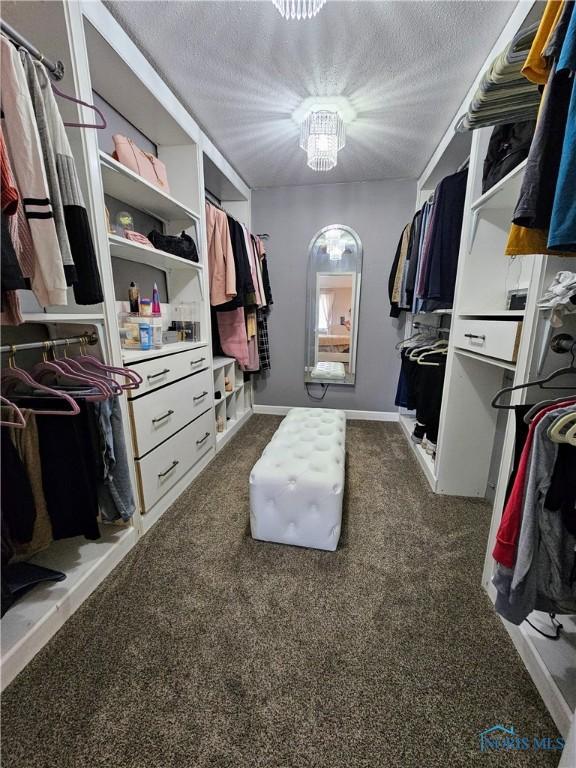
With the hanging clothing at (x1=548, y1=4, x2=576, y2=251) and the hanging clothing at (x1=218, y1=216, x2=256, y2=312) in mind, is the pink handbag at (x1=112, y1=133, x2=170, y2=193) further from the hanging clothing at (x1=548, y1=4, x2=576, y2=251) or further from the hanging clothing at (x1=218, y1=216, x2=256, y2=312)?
the hanging clothing at (x1=548, y1=4, x2=576, y2=251)

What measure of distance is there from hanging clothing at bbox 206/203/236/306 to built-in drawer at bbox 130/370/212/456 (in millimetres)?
640

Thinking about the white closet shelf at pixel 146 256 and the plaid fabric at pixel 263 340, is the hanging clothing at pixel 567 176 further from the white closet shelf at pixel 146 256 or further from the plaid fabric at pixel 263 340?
the plaid fabric at pixel 263 340

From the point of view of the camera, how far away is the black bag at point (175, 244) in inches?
74.2

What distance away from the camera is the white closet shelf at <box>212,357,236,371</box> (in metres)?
2.50

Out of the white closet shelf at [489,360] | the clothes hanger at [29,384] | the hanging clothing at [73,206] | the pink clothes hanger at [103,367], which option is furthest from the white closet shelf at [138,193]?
the white closet shelf at [489,360]

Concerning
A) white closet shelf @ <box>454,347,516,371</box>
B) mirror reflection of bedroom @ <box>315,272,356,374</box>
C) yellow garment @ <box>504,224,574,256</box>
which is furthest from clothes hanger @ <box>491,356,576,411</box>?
mirror reflection of bedroom @ <box>315,272,356,374</box>

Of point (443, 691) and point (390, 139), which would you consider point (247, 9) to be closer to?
point (390, 139)

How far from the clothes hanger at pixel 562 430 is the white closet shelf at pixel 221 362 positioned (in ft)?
6.83

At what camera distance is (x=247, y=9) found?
4.14 ft

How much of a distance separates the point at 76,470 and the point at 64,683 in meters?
0.63

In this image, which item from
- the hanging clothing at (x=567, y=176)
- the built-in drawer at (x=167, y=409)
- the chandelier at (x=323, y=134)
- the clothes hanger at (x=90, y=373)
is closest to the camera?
the hanging clothing at (x=567, y=176)

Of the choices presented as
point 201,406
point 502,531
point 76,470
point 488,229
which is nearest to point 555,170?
point 502,531

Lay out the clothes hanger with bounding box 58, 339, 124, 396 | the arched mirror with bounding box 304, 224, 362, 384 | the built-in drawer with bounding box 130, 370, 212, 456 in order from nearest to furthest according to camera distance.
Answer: the clothes hanger with bounding box 58, 339, 124, 396
the built-in drawer with bounding box 130, 370, 212, 456
the arched mirror with bounding box 304, 224, 362, 384

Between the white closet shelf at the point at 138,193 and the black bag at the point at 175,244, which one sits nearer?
the white closet shelf at the point at 138,193
